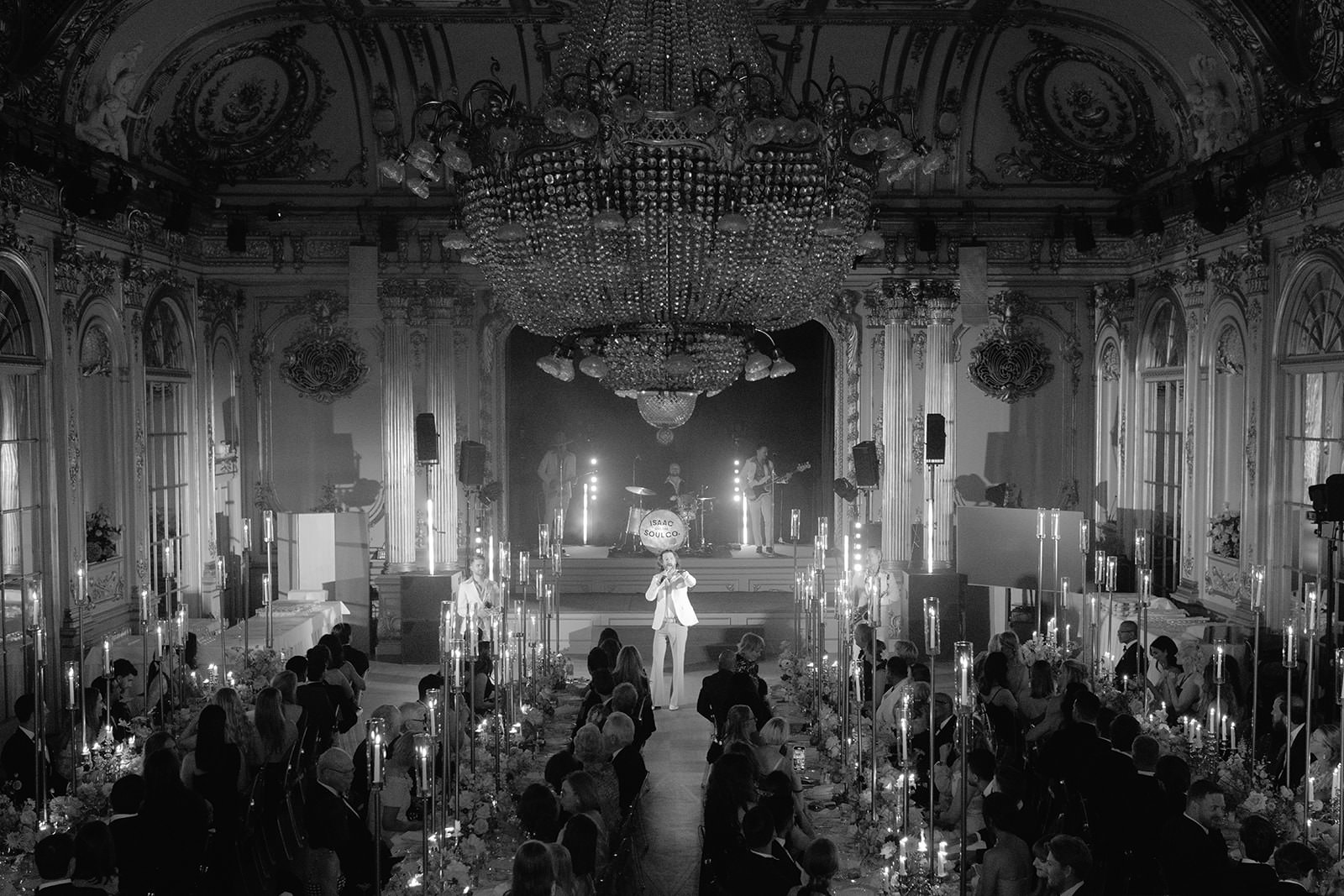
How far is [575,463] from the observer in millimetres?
19203

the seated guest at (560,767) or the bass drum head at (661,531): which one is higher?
the bass drum head at (661,531)

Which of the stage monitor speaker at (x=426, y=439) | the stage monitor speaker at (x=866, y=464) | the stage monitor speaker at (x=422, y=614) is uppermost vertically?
the stage monitor speaker at (x=426, y=439)

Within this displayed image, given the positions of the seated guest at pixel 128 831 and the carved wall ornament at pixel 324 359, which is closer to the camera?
the seated guest at pixel 128 831

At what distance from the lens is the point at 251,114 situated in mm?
14633

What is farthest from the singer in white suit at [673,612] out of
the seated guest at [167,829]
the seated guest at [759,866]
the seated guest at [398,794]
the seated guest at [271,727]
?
the seated guest at [759,866]

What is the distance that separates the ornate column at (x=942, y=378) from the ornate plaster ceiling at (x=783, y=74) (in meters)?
1.27

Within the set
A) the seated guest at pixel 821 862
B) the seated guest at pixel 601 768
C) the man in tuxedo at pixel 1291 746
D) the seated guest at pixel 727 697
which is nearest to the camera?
the seated guest at pixel 821 862

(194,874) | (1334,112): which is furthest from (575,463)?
(194,874)

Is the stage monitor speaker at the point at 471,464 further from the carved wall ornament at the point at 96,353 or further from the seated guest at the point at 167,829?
the seated guest at the point at 167,829

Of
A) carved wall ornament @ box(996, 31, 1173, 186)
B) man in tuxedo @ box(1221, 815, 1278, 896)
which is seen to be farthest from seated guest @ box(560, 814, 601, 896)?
carved wall ornament @ box(996, 31, 1173, 186)

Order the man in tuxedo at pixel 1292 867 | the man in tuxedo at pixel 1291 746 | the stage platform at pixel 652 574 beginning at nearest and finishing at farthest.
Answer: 1. the man in tuxedo at pixel 1292 867
2. the man in tuxedo at pixel 1291 746
3. the stage platform at pixel 652 574

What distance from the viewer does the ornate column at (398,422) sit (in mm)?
15641

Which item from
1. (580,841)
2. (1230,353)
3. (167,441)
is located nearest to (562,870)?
(580,841)

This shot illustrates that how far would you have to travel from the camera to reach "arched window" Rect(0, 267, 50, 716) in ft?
35.4
